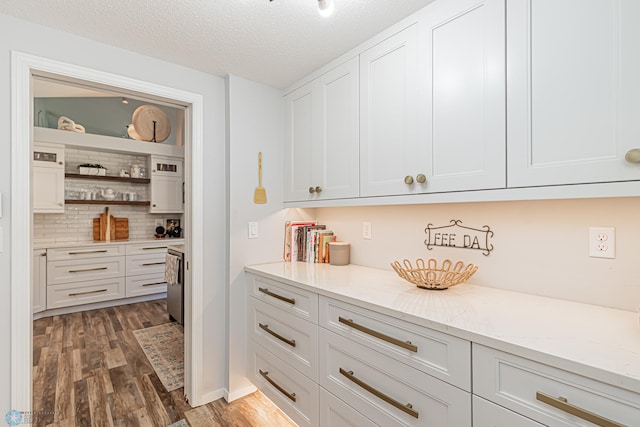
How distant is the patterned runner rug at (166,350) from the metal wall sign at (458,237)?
84.7 inches

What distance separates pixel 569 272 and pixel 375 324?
32.9 inches

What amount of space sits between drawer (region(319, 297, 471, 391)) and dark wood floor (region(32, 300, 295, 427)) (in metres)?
0.99

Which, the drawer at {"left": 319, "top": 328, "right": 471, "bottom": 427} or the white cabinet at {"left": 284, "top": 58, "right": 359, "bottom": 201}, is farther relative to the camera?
the white cabinet at {"left": 284, "top": 58, "right": 359, "bottom": 201}

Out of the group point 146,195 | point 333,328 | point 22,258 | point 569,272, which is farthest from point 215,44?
point 146,195

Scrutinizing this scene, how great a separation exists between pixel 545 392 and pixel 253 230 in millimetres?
1837

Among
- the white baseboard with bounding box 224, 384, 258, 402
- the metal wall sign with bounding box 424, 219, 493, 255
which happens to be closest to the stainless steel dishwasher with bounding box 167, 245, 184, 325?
the white baseboard with bounding box 224, 384, 258, 402

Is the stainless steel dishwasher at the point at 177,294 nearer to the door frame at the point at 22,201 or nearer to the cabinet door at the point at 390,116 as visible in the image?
the door frame at the point at 22,201

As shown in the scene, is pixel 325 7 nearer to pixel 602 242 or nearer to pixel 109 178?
pixel 602 242

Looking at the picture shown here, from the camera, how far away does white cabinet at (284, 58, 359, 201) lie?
1.83m

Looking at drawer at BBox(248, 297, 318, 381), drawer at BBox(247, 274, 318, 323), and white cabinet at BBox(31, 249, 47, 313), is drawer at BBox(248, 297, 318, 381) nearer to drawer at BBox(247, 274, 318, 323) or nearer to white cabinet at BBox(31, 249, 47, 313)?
drawer at BBox(247, 274, 318, 323)

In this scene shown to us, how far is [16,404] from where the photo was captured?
1508 mm

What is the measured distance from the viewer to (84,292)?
398cm

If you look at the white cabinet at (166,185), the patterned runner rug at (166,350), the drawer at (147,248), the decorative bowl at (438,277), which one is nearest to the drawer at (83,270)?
the drawer at (147,248)

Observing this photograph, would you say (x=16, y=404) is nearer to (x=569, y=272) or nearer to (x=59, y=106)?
(x=569, y=272)
